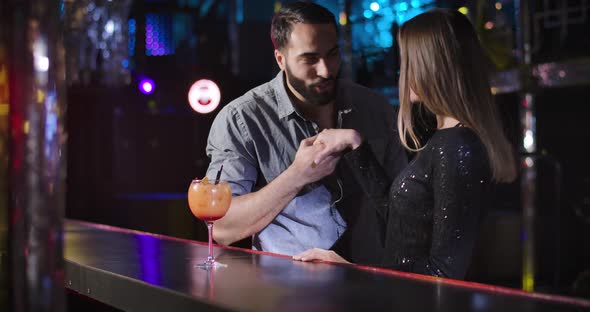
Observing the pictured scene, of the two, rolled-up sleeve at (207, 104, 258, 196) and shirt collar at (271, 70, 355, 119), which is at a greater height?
shirt collar at (271, 70, 355, 119)

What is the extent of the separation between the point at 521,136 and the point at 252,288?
124 inches

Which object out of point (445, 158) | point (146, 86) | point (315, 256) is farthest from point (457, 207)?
point (146, 86)

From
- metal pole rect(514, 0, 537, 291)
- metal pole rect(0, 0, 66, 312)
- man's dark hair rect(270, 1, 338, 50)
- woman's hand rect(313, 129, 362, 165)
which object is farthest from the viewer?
metal pole rect(514, 0, 537, 291)

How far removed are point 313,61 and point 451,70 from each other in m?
0.69

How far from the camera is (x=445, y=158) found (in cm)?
160

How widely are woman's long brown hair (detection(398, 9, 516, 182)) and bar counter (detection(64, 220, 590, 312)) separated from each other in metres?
0.48

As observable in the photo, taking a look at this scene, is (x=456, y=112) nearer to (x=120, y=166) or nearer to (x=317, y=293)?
(x=317, y=293)

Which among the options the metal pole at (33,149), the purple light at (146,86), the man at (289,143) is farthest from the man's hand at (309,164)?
the purple light at (146,86)

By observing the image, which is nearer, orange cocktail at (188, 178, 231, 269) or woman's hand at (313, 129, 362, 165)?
orange cocktail at (188, 178, 231, 269)

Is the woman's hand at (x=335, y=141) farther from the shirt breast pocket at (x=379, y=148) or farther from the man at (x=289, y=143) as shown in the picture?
the shirt breast pocket at (x=379, y=148)

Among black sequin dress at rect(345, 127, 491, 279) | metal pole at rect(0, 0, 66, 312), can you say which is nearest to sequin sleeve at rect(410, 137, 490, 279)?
black sequin dress at rect(345, 127, 491, 279)

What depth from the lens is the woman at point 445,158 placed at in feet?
5.12

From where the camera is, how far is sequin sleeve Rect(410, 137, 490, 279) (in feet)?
5.09

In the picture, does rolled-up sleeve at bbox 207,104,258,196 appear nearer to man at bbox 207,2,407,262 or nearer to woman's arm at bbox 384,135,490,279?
man at bbox 207,2,407,262
